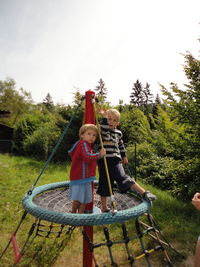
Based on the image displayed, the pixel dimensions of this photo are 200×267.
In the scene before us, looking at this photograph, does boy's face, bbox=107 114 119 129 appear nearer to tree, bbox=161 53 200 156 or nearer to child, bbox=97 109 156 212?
child, bbox=97 109 156 212

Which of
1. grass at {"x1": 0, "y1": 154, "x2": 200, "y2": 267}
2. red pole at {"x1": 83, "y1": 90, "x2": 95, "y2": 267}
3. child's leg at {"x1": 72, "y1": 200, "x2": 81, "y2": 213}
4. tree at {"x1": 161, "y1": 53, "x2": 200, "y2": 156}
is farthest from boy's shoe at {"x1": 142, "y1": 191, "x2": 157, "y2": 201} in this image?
tree at {"x1": 161, "y1": 53, "x2": 200, "y2": 156}

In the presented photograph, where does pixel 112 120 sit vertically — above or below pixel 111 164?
above

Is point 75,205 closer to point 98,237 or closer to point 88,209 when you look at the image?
point 88,209

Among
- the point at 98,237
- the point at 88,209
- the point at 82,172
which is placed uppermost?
the point at 82,172

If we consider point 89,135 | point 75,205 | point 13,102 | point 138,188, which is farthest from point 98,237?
point 13,102

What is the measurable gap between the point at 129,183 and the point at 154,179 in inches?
137

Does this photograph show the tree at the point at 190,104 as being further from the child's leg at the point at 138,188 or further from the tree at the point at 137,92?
Answer: the tree at the point at 137,92

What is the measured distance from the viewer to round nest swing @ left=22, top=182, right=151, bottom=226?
1.62 metres

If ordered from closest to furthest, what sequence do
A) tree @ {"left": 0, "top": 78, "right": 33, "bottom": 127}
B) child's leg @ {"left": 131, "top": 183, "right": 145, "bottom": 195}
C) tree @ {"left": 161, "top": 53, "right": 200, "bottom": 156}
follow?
child's leg @ {"left": 131, "top": 183, "right": 145, "bottom": 195}
tree @ {"left": 161, "top": 53, "right": 200, "bottom": 156}
tree @ {"left": 0, "top": 78, "right": 33, "bottom": 127}

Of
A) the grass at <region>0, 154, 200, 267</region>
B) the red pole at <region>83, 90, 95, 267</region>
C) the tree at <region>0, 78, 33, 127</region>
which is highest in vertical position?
the tree at <region>0, 78, 33, 127</region>

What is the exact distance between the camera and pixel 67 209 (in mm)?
2494

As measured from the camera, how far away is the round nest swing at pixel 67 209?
162cm

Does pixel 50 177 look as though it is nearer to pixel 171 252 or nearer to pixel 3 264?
pixel 3 264

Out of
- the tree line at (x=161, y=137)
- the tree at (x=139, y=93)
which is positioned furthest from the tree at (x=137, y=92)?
the tree line at (x=161, y=137)
